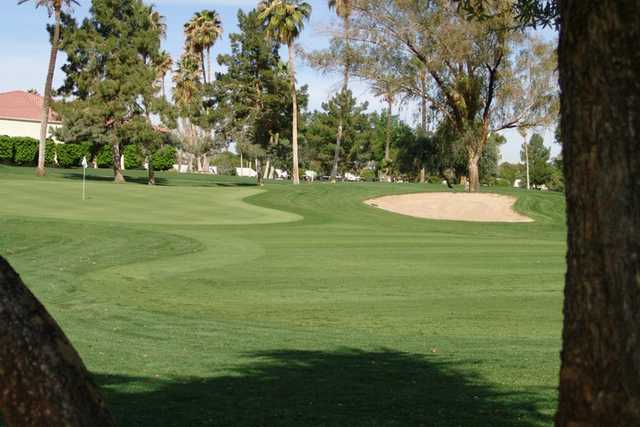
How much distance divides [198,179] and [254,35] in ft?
Answer: 46.2

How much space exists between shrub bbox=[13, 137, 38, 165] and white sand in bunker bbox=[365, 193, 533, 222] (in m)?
39.0

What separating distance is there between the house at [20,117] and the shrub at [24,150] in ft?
42.6

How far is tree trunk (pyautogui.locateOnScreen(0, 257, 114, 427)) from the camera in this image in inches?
141

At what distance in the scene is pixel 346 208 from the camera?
48.4 meters

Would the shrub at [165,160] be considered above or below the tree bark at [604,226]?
above

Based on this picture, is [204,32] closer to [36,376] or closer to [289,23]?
[289,23]

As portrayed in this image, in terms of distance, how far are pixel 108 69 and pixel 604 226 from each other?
64.3 meters

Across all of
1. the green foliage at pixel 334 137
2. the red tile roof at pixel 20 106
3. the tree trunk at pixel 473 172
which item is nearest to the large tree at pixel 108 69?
the tree trunk at pixel 473 172

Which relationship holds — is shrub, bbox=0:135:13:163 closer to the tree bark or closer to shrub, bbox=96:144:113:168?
shrub, bbox=96:144:113:168

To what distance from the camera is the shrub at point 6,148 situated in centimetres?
7606

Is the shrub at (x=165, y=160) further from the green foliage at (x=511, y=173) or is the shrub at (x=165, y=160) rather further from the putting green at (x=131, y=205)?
the green foliage at (x=511, y=173)

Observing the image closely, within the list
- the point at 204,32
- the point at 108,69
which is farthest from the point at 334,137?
the point at 108,69

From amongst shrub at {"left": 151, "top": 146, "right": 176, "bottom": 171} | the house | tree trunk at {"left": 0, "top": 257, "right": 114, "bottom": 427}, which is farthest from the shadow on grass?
tree trunk at {"left": 0, "top": 257, "right": 114, "bottom": 427}

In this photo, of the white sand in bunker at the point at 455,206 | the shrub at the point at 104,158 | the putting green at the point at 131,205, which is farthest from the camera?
the shrub at the point at 104,158
